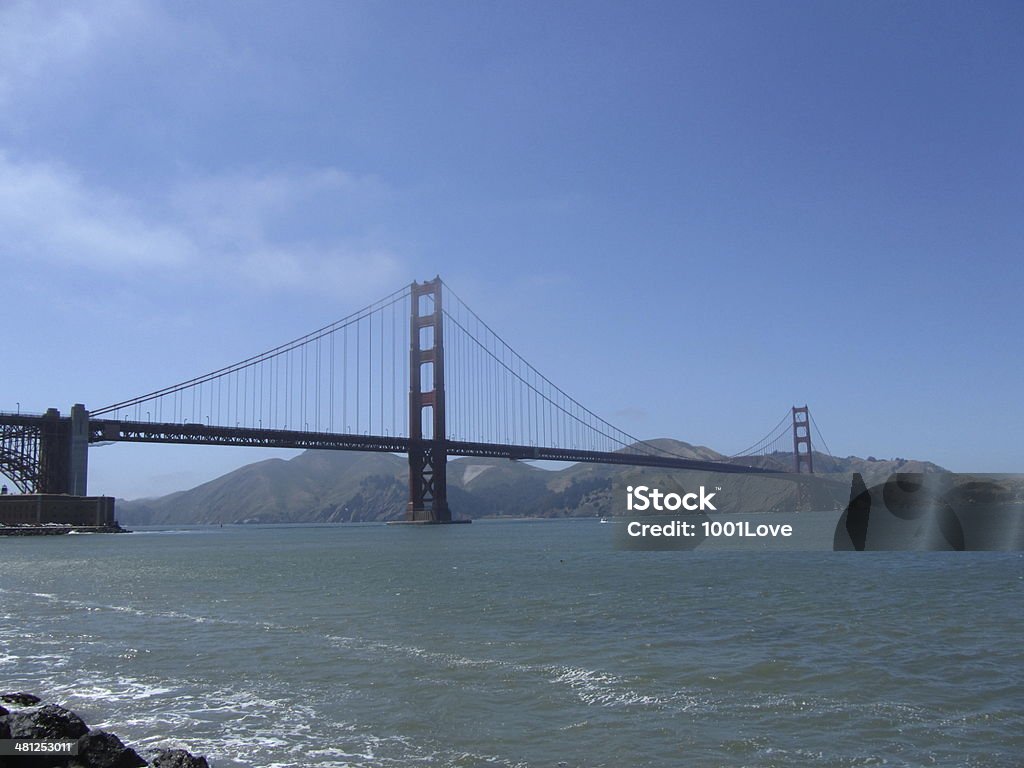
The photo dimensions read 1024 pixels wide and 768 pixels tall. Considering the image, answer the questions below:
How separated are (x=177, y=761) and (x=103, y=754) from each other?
71cm

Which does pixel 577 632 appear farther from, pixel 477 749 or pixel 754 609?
pixel 477 749

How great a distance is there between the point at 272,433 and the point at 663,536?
112ft

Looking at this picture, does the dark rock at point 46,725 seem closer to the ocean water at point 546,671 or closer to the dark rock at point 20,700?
the ocean water at point 546,671

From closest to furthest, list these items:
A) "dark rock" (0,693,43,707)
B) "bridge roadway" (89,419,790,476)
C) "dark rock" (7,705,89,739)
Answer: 1. "dark rock" (7,705,89,739)
2. "dark rock" (0,693,43,707)
3. "bridge roadway" (89,419,790,476)

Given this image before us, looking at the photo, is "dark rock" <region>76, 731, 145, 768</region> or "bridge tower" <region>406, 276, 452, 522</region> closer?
"dark rock" <region>76, 731, 145, 768</region>

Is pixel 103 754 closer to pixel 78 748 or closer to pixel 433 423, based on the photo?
pixel 78 748

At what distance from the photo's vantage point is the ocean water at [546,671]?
7.93 meters

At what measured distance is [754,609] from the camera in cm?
1711

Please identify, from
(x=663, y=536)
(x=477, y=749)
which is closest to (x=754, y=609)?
(x=477, y=749)

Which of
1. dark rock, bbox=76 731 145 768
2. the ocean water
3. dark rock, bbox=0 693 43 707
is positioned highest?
dark rock, bbox=76 731 145 768

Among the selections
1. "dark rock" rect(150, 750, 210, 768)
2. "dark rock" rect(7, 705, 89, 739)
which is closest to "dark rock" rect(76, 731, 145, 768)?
"dark rock" rect(150, 750, 210, 768)

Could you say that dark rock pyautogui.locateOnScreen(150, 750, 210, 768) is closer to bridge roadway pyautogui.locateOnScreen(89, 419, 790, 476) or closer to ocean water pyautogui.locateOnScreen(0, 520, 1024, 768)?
ocean water pyautogui.locateOnScreen(0, 520, 1024, 768)

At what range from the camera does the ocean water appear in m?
7.93

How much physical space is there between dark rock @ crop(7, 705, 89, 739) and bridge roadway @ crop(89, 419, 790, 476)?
2544 inches
